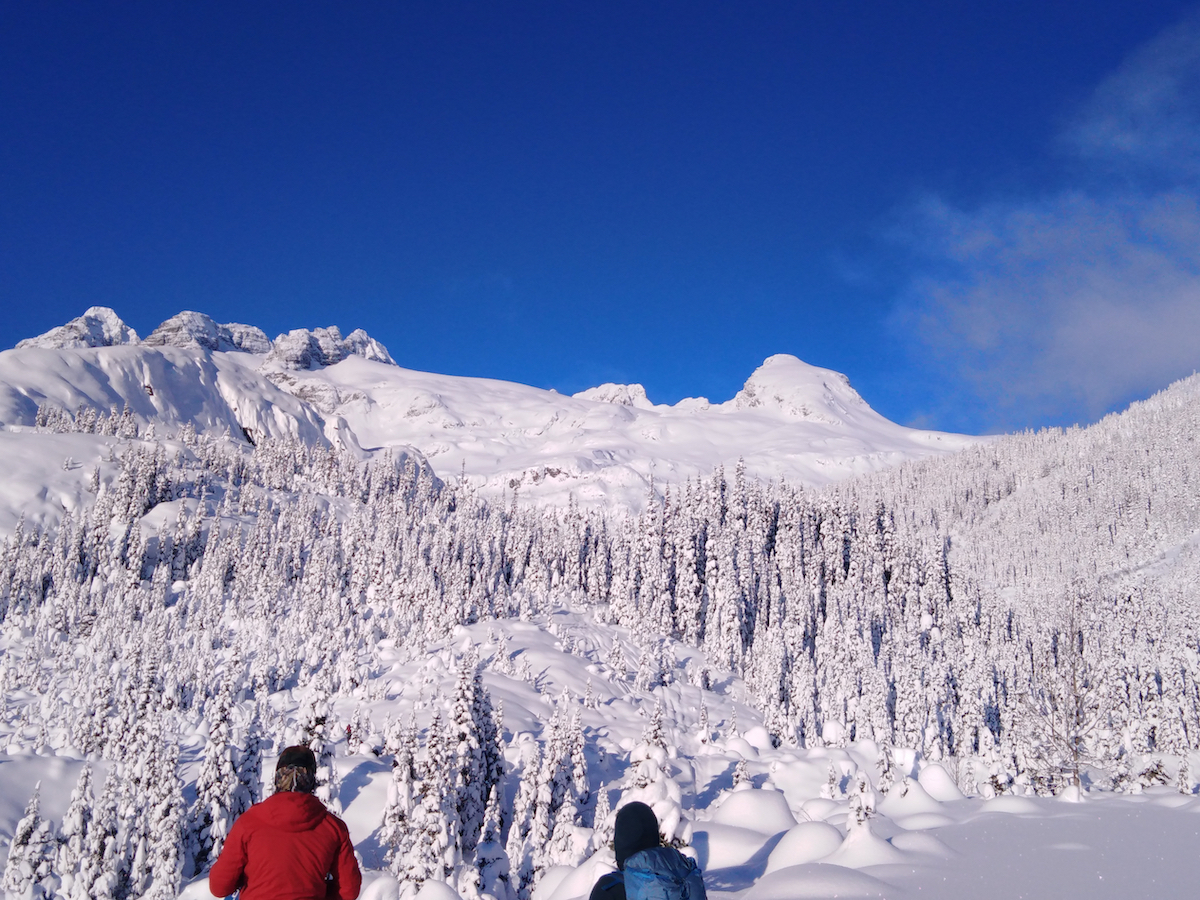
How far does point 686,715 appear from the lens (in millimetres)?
50719

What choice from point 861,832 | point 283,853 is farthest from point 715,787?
point 283,853

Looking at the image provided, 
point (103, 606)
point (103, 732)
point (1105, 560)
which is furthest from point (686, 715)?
point (1105, 560)

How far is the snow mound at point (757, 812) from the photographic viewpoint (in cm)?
1397

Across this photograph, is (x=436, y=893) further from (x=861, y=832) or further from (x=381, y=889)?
(x=861, y=832)

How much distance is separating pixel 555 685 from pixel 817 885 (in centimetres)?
4075

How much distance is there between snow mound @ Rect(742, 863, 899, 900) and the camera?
8.02 meters

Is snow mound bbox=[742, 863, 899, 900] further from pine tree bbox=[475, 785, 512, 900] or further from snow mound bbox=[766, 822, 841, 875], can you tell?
pine tree bbox=[475, 785, 512, 900]

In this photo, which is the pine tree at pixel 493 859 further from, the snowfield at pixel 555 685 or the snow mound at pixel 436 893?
the snow mound at pixel 436 893

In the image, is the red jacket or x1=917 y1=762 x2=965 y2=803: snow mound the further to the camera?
x1=917 y1=762 x2=965 y2=803: snow mound

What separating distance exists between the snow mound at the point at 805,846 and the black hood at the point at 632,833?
6.57 meters

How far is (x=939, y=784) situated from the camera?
55.2ft

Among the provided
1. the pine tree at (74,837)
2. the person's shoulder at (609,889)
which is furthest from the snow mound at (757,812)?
the pine tree at (74,837)

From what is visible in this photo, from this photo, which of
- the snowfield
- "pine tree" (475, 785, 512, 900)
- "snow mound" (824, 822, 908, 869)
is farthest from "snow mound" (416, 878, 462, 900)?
"snow mound" (824, 822, 908, 869)

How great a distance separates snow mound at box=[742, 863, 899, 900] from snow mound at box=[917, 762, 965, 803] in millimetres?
9410
